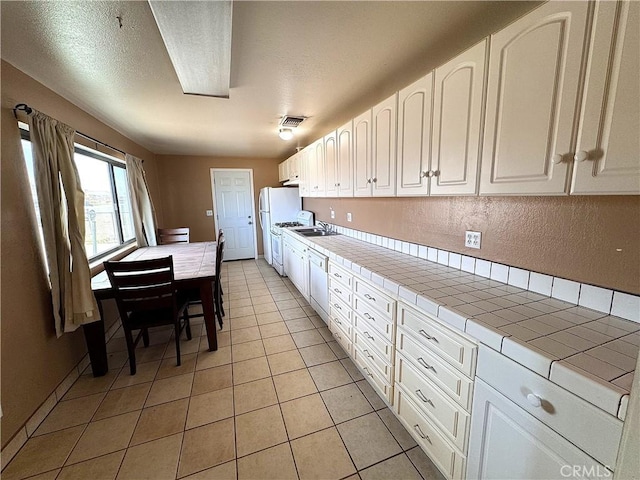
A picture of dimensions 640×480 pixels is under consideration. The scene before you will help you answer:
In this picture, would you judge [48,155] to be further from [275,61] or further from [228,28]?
[275,61]

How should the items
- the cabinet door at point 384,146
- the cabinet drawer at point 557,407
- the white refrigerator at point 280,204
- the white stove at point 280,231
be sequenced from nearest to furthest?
the cabinet drawer at point 557,407 → the cabinet door at point 384,146 → the white stove at point 280,231 → the white refrigerator at point 280,204

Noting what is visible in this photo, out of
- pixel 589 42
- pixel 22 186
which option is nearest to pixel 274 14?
pixel 589 42

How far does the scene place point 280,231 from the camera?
14.4ft

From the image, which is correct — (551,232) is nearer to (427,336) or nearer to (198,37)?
(427,336)

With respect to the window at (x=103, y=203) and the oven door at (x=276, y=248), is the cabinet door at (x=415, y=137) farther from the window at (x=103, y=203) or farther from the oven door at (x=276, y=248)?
the oven door at (x=276, y=248)

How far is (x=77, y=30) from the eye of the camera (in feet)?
4.45

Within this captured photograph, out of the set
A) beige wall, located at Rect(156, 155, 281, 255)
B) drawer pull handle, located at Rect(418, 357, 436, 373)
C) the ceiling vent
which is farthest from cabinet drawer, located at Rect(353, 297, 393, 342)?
beige wall, located at Rect(156, 155, 281, 255)

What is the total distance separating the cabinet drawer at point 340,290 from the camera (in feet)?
6.87

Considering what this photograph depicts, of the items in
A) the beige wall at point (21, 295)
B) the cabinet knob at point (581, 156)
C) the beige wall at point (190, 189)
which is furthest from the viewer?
the beige wall at point (190, 189)

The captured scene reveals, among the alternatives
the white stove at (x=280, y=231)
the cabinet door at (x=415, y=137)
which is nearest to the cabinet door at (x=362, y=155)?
the cabinet door at (x=415, y=137)

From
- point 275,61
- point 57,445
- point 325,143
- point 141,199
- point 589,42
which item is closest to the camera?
point 589,42

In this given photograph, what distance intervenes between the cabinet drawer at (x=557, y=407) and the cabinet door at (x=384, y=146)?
1295mm

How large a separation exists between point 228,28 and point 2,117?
1495mm

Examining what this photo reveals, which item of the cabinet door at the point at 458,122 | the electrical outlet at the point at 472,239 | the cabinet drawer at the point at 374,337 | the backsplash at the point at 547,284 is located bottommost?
the cabinet drawer at the point at 374,337
